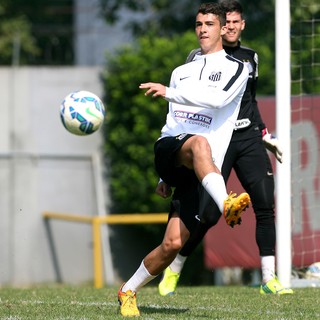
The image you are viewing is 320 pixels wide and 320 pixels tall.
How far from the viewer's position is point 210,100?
6.49 meters

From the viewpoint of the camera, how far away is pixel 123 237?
17875 millimetres

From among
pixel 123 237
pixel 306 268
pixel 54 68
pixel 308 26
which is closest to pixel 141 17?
pixel 54 68

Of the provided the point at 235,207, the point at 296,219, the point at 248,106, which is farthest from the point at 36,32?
the point at 235,207

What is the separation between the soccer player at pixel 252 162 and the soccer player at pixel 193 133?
121 centimetres

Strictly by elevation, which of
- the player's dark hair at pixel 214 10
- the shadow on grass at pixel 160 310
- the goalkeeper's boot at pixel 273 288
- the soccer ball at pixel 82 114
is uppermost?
the player's dark hair at pixel 214 10

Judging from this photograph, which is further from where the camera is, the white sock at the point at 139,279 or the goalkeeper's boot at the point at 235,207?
the white sock at the point at 139,279

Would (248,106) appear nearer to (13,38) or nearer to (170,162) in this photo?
(170,162)

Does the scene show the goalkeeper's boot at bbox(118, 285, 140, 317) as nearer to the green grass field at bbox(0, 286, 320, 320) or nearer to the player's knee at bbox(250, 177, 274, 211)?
the green grass field at bbox(0, 286, 320, 320)

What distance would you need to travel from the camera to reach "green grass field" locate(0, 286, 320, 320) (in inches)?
253

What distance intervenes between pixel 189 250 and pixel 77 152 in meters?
10.1

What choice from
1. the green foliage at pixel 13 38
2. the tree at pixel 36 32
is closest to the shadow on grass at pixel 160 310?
the tree at pixel 36 32

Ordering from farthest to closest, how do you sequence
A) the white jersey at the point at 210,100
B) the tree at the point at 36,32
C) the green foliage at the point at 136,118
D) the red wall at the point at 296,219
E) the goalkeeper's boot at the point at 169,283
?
the tree at the point at 36,32
the green foliage at the point at 136,118
the red wall at the point at 296,219
the goalkeeper's boot at the point at 169,283
the white jersey at the point at 210,100

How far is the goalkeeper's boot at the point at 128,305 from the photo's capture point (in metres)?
6.47

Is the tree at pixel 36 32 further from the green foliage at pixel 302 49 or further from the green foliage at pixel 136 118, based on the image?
the green foliage at pixel 302 49
